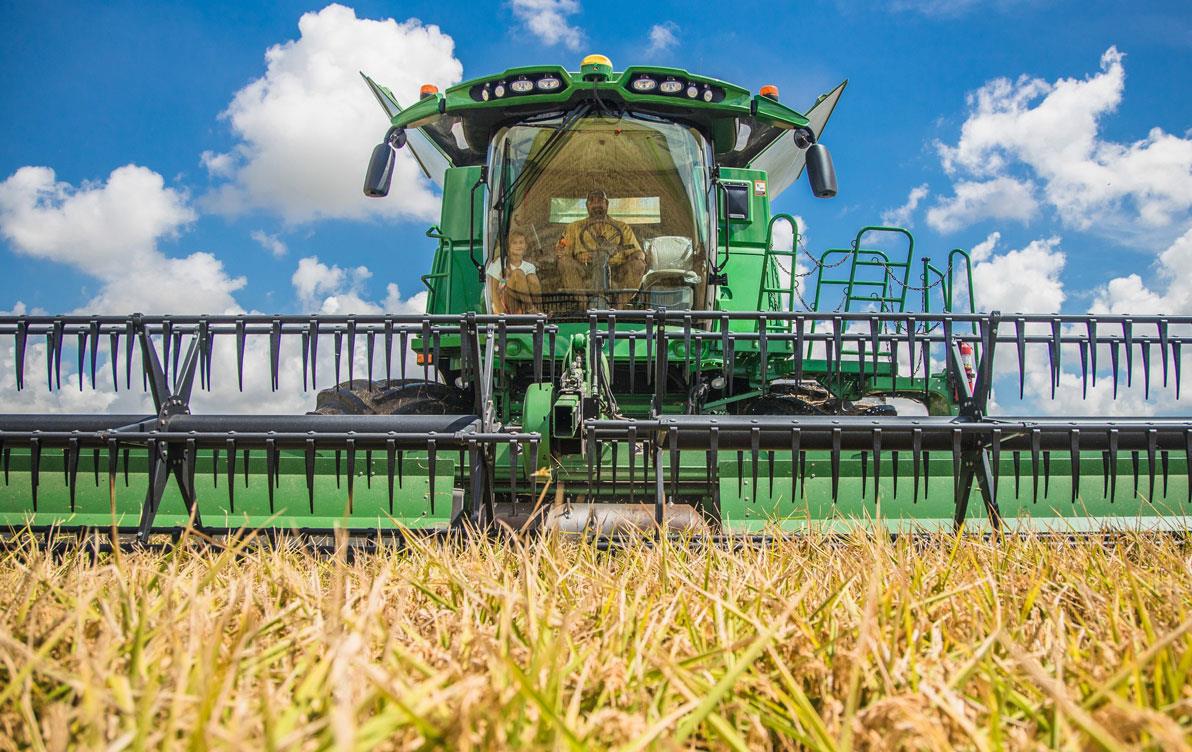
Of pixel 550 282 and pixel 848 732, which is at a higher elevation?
pixel 550 282

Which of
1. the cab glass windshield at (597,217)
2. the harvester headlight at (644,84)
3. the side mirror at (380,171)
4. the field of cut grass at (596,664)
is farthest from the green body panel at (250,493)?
the harvester headlight at (644,84)

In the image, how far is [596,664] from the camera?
1.07 metres

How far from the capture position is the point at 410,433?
9.35ft

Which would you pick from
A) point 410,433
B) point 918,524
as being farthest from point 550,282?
point 918,524

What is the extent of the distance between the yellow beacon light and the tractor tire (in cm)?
219

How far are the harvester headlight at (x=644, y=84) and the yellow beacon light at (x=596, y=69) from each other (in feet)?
0.58

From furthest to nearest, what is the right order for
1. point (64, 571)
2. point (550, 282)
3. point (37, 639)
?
point (550, 282) < point (64, 571) < point (37, 639)

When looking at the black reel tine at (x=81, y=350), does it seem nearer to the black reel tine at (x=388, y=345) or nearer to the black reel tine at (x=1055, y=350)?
the black reel tine at (x=388, y=345)

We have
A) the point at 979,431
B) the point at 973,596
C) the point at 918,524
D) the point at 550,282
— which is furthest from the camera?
the point at 550,282

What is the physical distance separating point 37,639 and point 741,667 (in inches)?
41.2

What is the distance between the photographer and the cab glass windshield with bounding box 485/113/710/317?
5035 mm

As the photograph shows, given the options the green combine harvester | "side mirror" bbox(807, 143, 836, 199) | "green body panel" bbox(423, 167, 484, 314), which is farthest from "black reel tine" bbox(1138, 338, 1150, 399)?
"green body panel" bbox(423, 167, 484, 314)

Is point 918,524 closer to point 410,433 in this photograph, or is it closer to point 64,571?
point 410,433

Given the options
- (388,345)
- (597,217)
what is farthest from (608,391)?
(597,217)
